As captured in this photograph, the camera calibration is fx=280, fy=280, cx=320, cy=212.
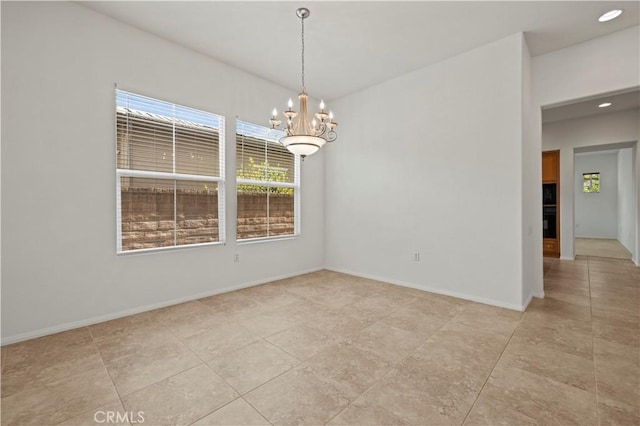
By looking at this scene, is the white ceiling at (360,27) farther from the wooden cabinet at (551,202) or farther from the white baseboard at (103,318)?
the wooden cabinet at (551,202)

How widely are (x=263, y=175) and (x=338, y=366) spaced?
3.22 metres

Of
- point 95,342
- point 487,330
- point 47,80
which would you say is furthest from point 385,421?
point 47,80

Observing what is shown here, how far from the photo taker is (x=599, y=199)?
10.1 metres

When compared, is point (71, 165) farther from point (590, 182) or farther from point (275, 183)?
point (590, 182)

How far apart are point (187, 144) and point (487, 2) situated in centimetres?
373

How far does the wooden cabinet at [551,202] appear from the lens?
268 inches

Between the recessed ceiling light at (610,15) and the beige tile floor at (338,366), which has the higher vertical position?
the recessed ceiling light at (610,15)

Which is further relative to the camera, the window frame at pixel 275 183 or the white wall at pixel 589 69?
the window frame at pixel 275 183

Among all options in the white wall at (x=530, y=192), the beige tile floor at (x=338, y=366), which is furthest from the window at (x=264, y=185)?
the white wall at (x=530, y=192)

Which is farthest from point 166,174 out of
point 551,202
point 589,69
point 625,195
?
point 625,195

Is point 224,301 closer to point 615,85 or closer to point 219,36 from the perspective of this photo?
point 219,36

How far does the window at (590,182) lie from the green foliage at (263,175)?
38.2 ft

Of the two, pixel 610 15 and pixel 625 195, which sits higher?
pixel 610 15

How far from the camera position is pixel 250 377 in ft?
6.66
